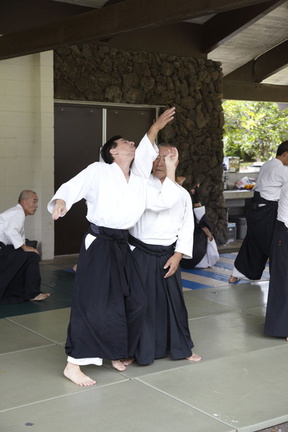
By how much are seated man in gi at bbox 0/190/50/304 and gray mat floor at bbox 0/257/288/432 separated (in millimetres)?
439

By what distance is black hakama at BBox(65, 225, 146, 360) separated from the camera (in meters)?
4.12

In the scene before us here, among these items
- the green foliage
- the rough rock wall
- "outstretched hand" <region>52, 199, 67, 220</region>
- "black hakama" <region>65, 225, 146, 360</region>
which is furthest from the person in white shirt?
the green foliage

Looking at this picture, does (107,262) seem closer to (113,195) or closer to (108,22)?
(113,195)

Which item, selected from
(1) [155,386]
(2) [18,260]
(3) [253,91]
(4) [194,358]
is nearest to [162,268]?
(4) [194,358]

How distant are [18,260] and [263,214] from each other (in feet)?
7.89

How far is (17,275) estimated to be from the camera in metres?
6.22

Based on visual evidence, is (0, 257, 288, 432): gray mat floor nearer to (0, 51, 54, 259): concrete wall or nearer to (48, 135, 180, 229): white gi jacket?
(48, 135, 180, 229): white gi jacket

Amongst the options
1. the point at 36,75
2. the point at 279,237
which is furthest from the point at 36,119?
the point at 279,237

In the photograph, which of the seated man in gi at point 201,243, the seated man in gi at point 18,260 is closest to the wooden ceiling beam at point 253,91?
the seated man in gi at point 201,243

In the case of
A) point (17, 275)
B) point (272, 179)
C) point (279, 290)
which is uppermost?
point (272, 179)

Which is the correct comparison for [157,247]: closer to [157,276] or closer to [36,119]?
[157,276]

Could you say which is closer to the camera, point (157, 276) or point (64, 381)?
point (64, 381)

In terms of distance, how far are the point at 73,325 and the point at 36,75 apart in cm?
459

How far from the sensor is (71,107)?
27.8 ft
